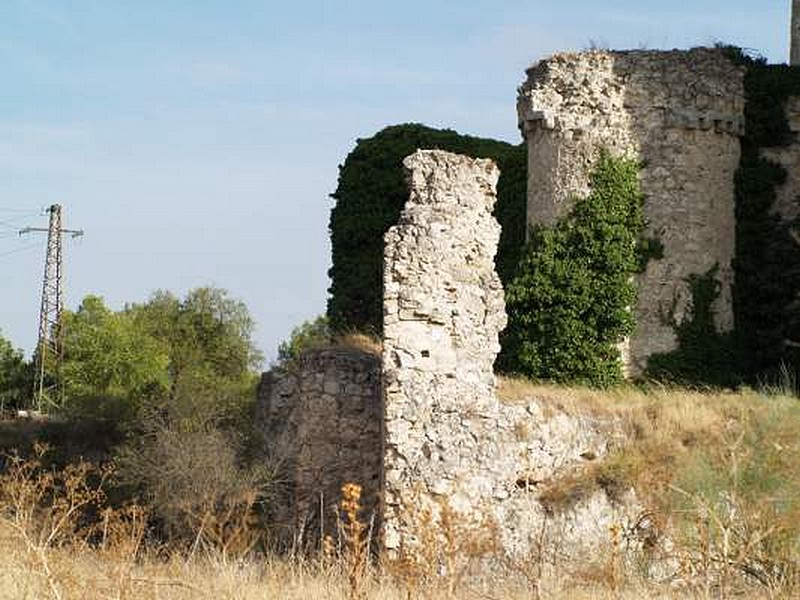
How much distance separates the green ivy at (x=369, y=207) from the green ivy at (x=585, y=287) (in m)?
4.02

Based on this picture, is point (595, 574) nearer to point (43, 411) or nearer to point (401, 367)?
point (401, 367)

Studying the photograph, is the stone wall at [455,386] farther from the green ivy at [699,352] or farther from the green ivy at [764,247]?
the green ivy at [764,247]

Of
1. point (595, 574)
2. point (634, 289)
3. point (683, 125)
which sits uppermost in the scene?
point (683, 125)

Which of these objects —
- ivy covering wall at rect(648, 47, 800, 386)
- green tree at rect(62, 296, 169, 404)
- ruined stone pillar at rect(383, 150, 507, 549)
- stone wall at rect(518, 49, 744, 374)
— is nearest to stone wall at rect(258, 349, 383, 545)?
ruined stone pillar at rect(383, 150, 507, 549)

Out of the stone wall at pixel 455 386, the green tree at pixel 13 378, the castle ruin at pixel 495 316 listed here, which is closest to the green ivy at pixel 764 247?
the castle ruin at pixel 495 316

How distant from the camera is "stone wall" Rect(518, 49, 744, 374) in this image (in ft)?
75.7

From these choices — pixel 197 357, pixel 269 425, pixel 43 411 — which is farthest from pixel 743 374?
pixel 197 357

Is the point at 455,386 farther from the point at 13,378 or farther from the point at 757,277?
the point at 13,378

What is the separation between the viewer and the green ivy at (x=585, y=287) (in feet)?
74.9

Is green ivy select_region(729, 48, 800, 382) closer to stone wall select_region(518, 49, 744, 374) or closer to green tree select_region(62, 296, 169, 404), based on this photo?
stone wall select_region(518, 49, 744, 374)

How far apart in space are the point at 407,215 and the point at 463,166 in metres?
0.96

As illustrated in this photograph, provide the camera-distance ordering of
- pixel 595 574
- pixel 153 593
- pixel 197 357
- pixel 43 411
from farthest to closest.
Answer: pixel 197 357, pixel 43 411, pixel 595 574, pixel 153 593

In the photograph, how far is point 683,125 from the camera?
23125mm

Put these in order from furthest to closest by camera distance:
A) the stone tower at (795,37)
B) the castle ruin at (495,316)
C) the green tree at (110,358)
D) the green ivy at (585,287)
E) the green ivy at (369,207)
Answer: the green tree at (110,358) < the stone tower at (795,37) < the green ivy at (369,207) < the green ivy at (585,287) < the castle ruin at (495,316)
